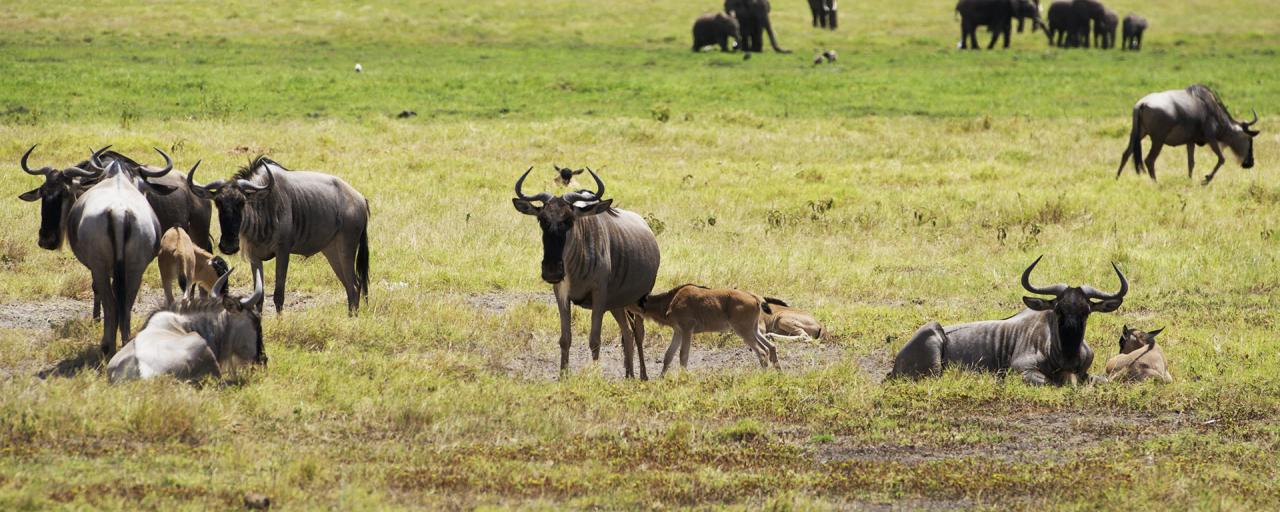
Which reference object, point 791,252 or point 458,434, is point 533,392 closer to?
point 458,434

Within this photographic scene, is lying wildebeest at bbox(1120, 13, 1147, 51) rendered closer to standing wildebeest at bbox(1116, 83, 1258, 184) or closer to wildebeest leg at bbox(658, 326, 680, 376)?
standing wildebeest at bbox(1116, 83, 1258, 184)

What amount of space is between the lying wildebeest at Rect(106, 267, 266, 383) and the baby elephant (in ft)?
20.0

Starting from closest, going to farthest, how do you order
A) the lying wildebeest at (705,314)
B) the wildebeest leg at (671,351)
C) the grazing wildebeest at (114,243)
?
1. the grazing wildebeest at (114,243)
2. the wildebeest leg at (671,351)
3. the lying wildebeest at (705,314)

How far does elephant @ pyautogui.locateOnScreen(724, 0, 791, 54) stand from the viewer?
43741 mm

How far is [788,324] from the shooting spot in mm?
12422

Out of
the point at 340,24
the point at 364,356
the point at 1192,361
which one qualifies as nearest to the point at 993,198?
the point at 1192,361

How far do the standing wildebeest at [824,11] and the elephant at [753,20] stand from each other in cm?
728

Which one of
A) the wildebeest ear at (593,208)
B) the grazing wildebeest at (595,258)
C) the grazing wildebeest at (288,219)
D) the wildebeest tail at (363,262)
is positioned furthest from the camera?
the wildebeest tail at (363,262)

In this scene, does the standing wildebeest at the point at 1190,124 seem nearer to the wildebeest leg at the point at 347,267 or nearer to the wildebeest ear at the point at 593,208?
the wildebeest leg at the point at 347,267

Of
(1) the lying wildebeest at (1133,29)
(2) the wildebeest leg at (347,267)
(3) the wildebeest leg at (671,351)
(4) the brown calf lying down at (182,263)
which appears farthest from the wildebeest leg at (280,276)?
(1) the lying wildebeest at (1133,29)

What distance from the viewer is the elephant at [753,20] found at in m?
43.7

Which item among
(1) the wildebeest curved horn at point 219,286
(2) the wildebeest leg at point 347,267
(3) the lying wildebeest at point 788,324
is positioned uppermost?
(1) the wildebeest curved horn at point 219,286

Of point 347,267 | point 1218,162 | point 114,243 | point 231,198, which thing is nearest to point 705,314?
point 347,267

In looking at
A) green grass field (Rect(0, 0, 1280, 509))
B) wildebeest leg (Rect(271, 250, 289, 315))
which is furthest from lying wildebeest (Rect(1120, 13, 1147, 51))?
wildebeest leg (Rect(271, 250, 289, 315))
